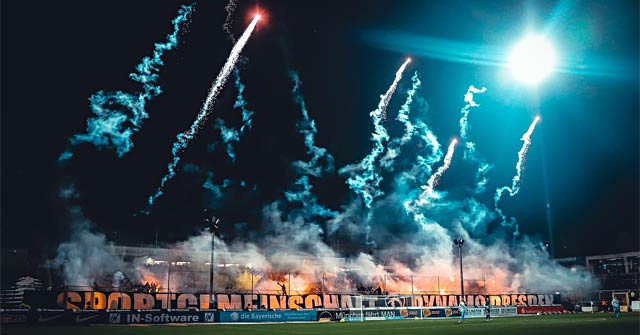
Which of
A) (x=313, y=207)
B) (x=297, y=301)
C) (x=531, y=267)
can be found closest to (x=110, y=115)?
(x=297, y=301)

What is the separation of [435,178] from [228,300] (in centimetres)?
2999

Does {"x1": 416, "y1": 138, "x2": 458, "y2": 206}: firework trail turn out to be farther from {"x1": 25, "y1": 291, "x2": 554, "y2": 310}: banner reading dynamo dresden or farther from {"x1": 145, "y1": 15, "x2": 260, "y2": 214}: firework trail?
{"x1": 145, "y1": 15, "x2": 260, "y2": 214}: firework trail

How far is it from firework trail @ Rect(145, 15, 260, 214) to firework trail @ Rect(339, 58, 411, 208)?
51.9ft

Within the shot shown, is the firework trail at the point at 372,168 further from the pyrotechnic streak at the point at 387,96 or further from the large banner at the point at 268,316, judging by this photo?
the large banner at the point at 268,316

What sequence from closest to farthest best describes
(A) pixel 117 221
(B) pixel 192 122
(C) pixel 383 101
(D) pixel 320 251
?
1. (B) pixel 192 122
2. (C) pixel 383 101
3. (A) pixel 117 221
4. (D) pixel 320 251

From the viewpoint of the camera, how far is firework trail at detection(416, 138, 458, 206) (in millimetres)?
58000

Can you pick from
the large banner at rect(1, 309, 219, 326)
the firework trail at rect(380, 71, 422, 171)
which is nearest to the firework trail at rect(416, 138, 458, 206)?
the firework trail at rect(380, 71, 422, 171)

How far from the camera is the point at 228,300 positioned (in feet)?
137

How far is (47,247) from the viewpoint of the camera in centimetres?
5241

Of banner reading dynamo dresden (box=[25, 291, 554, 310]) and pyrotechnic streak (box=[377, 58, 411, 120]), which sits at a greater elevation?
pyrotechnic streak (box=[377, 58, 411, 120])

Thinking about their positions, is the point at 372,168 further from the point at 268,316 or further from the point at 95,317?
the point at 95,317

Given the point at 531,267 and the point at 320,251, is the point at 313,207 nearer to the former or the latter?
the point at 320,251

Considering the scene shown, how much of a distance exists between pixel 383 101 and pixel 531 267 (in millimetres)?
36173

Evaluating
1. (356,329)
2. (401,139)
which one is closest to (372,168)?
(401,139)
